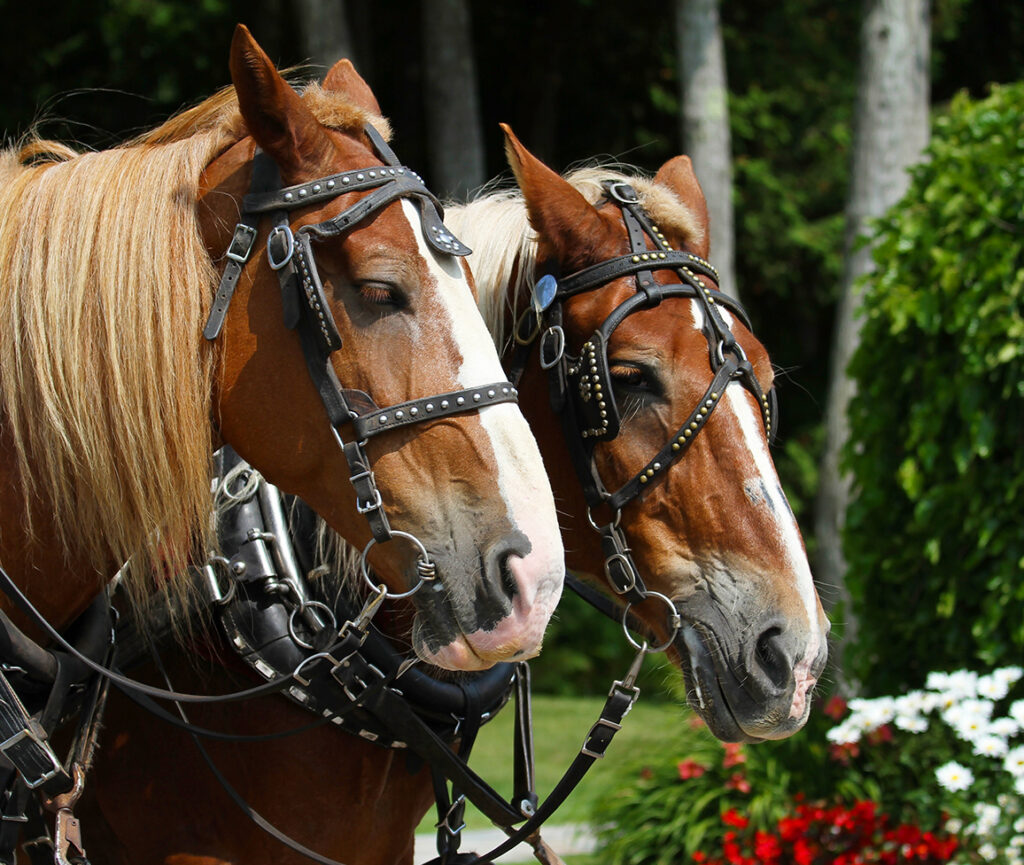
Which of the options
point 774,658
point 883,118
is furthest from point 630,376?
point 883,118

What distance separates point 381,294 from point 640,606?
35.9 inches

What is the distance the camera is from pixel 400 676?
2156 mm

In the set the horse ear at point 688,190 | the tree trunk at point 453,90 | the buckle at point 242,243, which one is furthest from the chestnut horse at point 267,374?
the tree trunk at point 453,90

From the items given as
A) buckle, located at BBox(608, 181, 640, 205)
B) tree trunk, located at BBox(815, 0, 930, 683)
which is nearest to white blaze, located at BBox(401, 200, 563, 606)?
buckle, located at BBox(608, 181, 640, 205)

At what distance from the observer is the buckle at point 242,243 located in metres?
1.76

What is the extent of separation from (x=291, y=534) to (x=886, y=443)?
2811mm

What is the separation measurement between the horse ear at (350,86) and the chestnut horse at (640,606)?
0.34 metres

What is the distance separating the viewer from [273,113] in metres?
1.76

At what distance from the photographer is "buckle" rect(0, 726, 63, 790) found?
1709 mm

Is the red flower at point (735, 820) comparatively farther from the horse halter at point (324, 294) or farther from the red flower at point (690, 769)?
the horse halter at point (324, 294)

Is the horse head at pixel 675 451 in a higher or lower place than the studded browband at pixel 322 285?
lower

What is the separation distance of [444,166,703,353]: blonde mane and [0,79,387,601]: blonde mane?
0.85 meters

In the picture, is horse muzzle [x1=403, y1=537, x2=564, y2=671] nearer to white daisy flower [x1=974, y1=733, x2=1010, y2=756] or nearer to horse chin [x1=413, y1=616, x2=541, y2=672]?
horse chin [x1=413, y1=616, x2=541, y2=672]

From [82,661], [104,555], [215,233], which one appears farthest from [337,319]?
[82,661]
